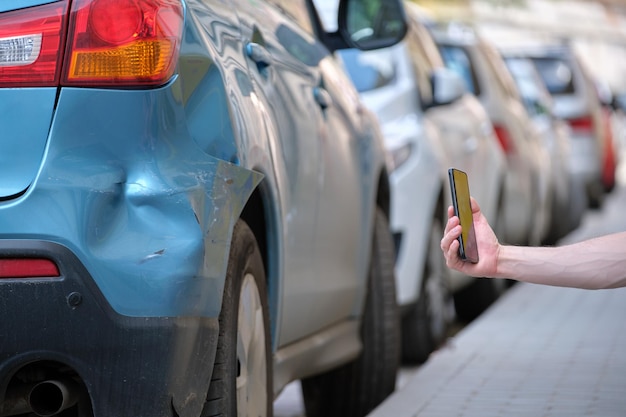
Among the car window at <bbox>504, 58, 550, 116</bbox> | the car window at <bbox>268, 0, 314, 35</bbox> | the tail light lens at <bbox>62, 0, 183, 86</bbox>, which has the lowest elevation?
the car window at <bbox>504, 58, 550, 116</bbox>

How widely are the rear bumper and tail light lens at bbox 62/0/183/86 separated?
15.7 inches

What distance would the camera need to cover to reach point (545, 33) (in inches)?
2131

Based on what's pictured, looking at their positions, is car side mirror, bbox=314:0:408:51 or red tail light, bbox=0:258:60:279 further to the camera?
car side mirror, bbox=314:0:408:51

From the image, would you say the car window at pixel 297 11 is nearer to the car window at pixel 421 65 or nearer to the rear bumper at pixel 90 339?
the rear bumper at pixel 90 339

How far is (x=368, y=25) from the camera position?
5.91 meters

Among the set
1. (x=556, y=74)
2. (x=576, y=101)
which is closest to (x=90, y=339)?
(x=576, y=101)

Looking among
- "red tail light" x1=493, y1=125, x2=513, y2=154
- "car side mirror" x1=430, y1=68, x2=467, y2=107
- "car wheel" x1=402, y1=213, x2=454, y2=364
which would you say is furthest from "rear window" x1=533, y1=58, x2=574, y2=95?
"car wheel" x1=402, y1=213, x2=454, y2=364

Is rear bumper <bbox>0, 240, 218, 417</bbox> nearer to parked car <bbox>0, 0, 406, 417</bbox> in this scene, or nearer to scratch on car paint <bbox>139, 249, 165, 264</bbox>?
parked car <bbox>0, 0, 406, 417</bbox>

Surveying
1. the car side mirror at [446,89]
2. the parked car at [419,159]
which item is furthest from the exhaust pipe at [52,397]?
the car side mirror at [446,89]

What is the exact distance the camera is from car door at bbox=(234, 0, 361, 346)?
4.20 metres

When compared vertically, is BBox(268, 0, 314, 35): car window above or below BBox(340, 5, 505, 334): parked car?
above

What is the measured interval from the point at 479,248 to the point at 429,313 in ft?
14.5

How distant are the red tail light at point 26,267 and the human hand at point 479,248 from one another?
0.88 m

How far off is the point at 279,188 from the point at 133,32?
2.90ft
